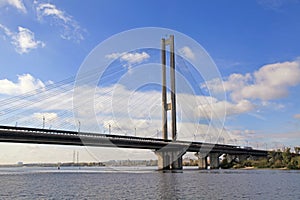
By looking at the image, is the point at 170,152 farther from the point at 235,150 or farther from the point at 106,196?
the point at 106,196

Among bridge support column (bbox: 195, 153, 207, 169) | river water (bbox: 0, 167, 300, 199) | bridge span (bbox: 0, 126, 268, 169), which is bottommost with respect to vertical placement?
river water (bbox: 0, 167, 300, 199)

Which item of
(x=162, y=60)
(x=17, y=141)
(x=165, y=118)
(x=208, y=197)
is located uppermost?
(x=162, y=60)

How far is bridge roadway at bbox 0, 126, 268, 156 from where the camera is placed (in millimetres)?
92938

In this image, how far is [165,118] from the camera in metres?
121

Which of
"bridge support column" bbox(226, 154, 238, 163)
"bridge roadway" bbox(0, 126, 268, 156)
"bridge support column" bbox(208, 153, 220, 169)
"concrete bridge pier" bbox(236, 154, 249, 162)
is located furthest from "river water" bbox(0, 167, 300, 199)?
"bridge support column" bbox(226, 154, 238, 163)

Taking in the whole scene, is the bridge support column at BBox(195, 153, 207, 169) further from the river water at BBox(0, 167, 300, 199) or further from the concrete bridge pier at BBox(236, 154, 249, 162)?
the river water at BBox(0, 167, 300, 199)

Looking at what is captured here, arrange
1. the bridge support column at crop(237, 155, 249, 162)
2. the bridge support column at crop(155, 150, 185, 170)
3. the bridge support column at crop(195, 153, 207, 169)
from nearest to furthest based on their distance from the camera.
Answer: the bridge support column at crop(155, 150, 185, 170)
the bridge support column at crop(195, 153, 207, 169)
the bridge support column at crop(237, 155, 249, 162)

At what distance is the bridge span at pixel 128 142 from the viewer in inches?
3719

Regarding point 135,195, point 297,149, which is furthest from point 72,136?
point 297,149

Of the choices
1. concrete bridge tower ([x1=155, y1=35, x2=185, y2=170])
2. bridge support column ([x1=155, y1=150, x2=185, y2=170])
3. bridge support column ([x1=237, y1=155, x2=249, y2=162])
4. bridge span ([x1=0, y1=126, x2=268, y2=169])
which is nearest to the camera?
bridge span ([x1=0, y1=126, x2=268, y2=169])

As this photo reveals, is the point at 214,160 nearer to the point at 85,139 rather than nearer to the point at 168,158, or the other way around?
the point at 168,158

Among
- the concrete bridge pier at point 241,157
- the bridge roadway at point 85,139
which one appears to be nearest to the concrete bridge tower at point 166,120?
the bridge roadway at point 85,139

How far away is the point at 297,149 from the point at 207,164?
1481 inches

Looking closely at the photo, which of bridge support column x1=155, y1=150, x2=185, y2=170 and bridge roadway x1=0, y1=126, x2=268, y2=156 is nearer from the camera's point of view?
bridge roadway x1=0, y1=126, x2=268, y2=156
